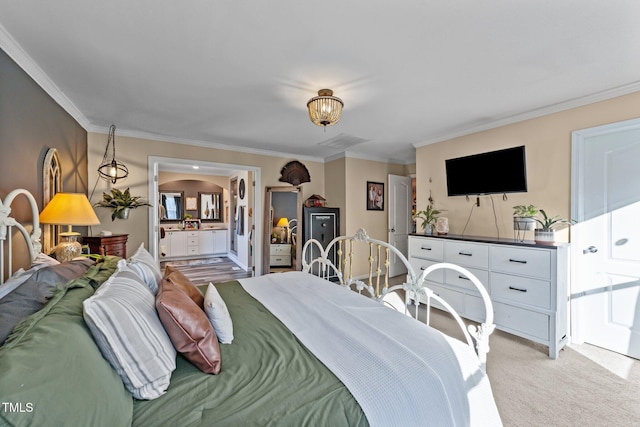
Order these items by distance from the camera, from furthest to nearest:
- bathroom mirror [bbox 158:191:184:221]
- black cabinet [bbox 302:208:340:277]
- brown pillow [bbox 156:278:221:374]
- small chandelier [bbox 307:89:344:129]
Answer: bathroom mirror [bbox 158:191:184:221] → black cabinet [bbox 302:208:340:277] → small chandelier [bbox 307:89:344:129] → brown pillow [bbox 156:278:221:374]

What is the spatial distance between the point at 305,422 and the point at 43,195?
2655 mm

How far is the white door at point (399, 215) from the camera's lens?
5.18 metres

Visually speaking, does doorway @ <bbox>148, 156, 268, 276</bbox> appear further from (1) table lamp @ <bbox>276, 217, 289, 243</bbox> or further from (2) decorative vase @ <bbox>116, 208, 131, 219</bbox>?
(1) table lamp @ <bbox>276, 217, 289, 243</bbox>

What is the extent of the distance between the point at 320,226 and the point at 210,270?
278 cm

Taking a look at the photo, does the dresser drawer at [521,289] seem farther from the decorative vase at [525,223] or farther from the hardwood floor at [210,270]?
the hardwood floor at [210,270]

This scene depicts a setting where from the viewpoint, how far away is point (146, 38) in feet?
5.64

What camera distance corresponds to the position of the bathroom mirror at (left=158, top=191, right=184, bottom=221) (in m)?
7.38

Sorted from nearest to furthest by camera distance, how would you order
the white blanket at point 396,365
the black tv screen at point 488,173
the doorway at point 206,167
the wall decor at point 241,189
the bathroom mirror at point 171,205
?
the white blanket at point 396,365 → the black tv screen at point 488,173 → the doorway at point 206,167 → the wall decor at point 241,189 → the bathroom mirror at point 171,205

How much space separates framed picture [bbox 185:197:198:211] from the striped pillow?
7.22 metres

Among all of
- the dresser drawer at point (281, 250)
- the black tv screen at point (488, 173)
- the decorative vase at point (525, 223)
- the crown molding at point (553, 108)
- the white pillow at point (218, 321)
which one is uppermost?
the crown molding at point (553, 108)

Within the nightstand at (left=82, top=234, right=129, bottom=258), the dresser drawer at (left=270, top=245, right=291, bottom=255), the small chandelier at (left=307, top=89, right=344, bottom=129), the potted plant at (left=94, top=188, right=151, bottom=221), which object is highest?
the small chandelier at (left=307, top=89, right=344, bottom=129)

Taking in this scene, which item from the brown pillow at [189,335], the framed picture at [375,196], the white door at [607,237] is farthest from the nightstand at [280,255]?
the brown pillow at [189,335]

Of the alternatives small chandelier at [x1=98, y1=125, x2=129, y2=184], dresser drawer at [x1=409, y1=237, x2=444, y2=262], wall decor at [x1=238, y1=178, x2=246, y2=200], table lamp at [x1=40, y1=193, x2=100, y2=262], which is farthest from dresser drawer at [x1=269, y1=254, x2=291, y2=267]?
table lamp at [x1=40, y1=193, x2=100, y2=262]

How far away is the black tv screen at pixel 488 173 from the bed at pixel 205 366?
235 centimetres
